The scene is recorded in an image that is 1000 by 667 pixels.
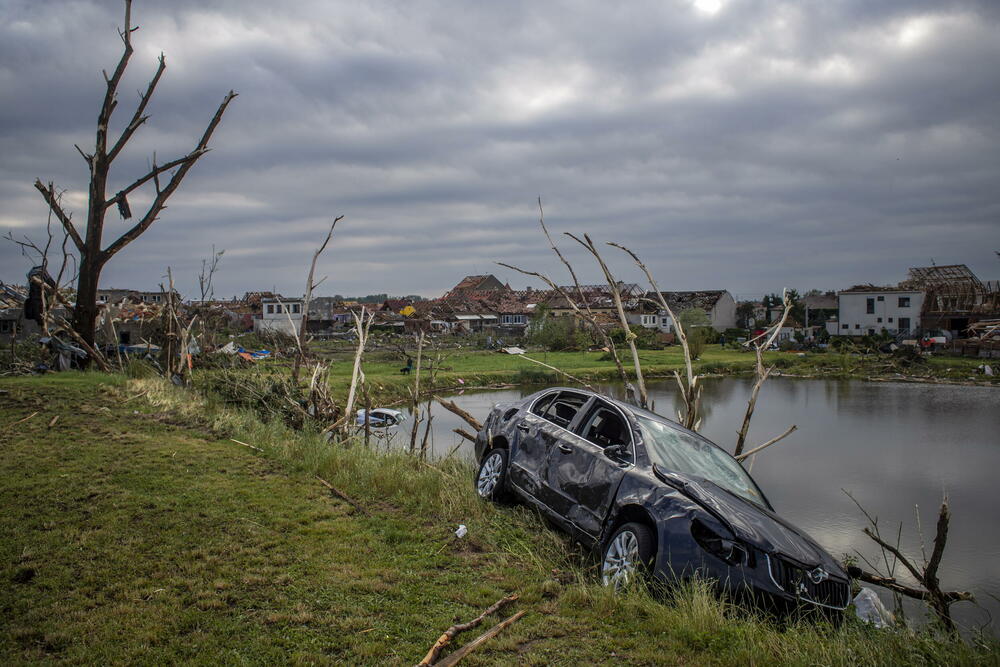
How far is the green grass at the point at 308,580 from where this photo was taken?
13.8ft

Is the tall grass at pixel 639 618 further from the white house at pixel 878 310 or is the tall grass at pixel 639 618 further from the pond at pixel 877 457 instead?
the white house at pixel 878 310

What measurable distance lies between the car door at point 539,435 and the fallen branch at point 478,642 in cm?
204

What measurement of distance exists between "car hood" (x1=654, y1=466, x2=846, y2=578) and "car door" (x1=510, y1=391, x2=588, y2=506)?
156 centimetres

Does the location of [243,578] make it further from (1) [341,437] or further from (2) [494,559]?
(1) [341,437]

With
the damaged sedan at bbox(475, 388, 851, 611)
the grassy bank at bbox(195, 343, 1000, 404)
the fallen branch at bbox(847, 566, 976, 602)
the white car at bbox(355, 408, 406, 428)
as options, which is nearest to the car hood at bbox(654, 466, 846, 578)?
the damaged sedan at bbox(475, 388, 851, 611)

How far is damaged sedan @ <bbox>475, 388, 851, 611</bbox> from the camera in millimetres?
4891

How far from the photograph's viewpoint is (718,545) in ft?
16.2

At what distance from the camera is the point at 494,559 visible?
604 cm

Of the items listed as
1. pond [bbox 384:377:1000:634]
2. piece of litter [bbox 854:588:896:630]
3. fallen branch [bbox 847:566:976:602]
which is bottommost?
pond [bbox 384:377:1000:634]

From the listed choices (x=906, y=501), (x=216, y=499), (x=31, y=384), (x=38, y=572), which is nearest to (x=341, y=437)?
(x=216, y=499)

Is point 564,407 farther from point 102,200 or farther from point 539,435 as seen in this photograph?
point 102,200

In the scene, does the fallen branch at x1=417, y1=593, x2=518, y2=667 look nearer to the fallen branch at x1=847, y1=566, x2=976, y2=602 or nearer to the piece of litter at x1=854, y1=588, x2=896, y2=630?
the piece of litter at x1=854, y1=588, x2=896, y2=630

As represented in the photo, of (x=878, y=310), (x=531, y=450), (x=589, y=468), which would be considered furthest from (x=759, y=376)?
(x=878, y=310)

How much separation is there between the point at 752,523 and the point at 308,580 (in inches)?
132
